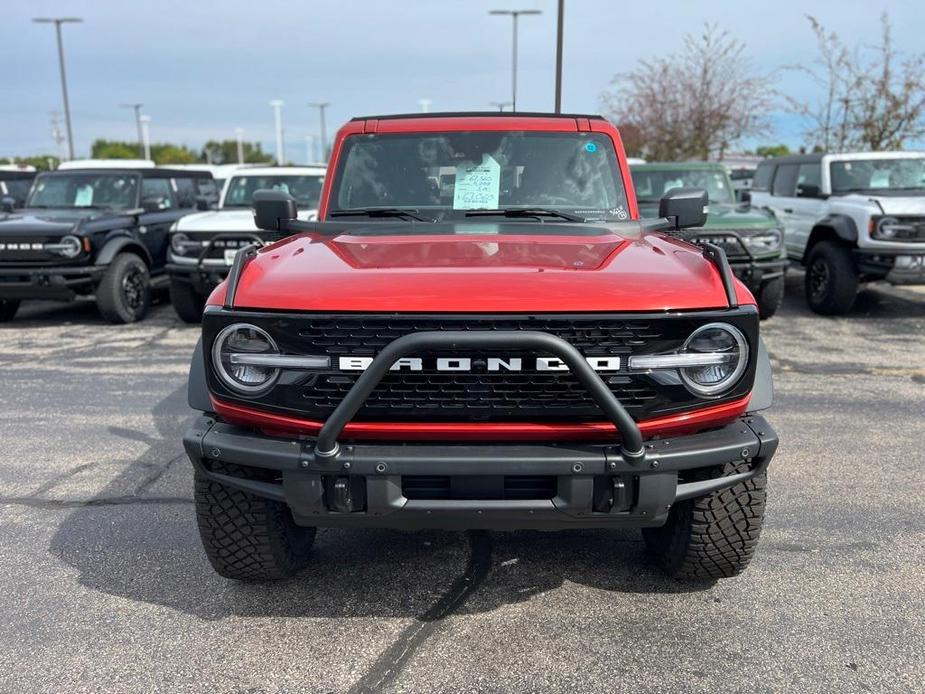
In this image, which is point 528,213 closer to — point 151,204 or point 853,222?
point 853,222

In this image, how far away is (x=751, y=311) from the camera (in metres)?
2.51

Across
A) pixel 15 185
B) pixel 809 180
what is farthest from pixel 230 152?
pixel 809 180

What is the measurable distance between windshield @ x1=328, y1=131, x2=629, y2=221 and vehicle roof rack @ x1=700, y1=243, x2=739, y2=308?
2.90ft

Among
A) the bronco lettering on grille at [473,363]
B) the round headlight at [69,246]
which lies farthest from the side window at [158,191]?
the bronco lettering on grille at [473,363]

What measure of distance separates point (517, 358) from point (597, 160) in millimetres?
1880

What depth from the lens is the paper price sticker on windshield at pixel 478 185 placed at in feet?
12.3

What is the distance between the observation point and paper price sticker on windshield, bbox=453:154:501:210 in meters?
3.75

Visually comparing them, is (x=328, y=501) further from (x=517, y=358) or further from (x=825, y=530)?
(x=825, y=530)

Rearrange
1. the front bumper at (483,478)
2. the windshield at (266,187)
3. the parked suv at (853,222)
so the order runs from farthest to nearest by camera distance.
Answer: the windshield at (266,187)
the parked suv at (853,222)
the front bumper at (483,478)

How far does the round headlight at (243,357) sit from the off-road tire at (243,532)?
0.43m

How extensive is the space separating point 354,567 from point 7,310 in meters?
8.20

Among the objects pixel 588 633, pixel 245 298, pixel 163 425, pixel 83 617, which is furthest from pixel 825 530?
→ pixel 163 425

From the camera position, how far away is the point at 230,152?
90.6 metres

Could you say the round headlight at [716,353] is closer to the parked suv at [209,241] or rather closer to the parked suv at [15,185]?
the parked suv at [209,241]
